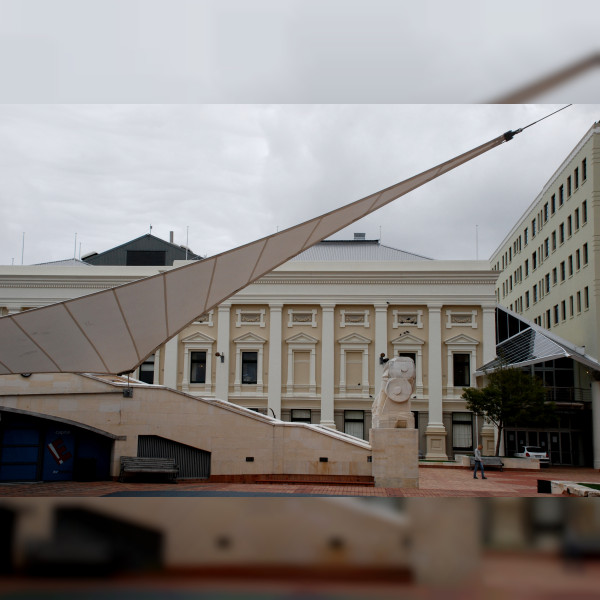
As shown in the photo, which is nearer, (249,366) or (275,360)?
(275,360)

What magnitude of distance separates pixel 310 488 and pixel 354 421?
2308 cm

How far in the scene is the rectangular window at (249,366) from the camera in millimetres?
41156

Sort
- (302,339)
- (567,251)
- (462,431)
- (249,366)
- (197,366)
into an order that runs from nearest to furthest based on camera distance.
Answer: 1. (462,431)
2. (302,339)
3. (249,366)
4. (197,366)
5. (567,251)

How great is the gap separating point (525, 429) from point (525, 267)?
19138mm

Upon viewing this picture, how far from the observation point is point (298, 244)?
1316cm

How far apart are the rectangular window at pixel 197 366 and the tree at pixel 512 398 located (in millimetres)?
16019

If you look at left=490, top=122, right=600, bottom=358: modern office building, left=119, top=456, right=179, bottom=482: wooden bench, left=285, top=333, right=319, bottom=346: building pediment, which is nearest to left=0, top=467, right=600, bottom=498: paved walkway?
left=119, top=456, right=179, bottom=482: wooden bench

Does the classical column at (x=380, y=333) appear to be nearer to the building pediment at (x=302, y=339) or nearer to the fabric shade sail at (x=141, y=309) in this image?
the building pediment at (x=302, y=339)

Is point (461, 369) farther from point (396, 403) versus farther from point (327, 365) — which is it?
point (396, 403)

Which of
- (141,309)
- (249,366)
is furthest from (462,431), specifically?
(141,309)

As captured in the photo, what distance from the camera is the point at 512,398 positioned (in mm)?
33281

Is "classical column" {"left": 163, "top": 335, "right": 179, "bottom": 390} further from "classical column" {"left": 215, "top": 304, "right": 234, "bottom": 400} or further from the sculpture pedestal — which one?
the sculpture pedestal

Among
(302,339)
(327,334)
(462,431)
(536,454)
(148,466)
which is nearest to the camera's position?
(148,466)

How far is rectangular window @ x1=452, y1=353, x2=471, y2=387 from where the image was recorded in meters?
40.3
